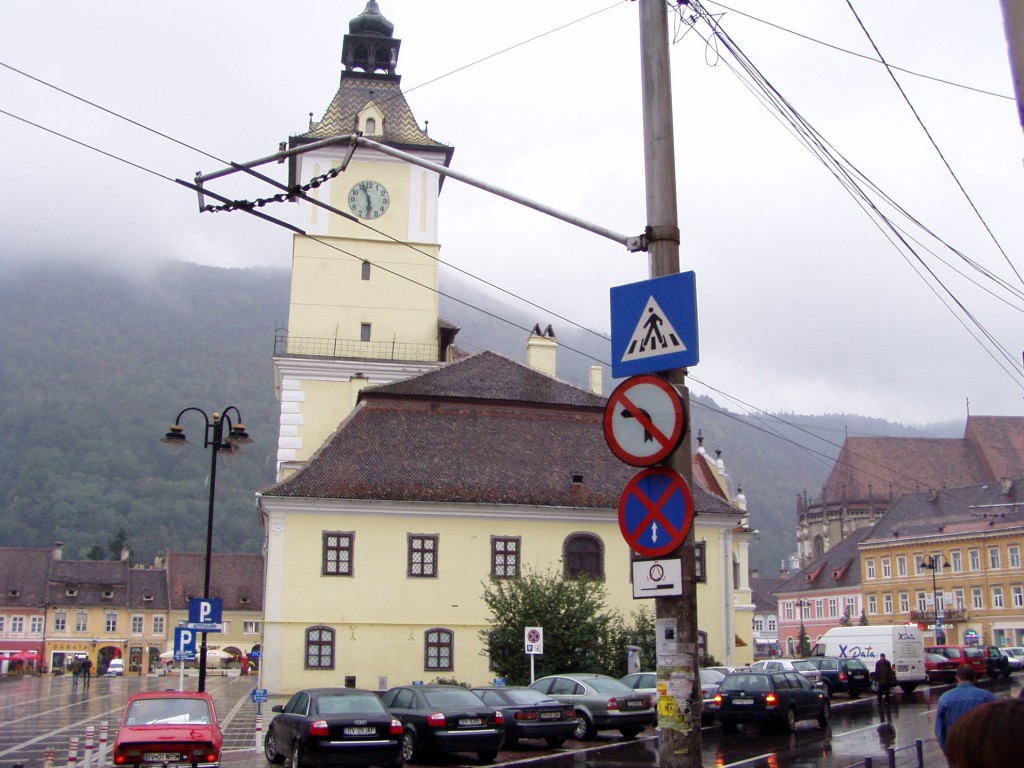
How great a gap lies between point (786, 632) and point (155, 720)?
101 metres

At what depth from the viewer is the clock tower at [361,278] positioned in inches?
2119

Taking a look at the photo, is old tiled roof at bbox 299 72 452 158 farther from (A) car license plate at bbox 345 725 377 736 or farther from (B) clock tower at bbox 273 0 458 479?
(A) car license plate at bbox 345 725 377 736

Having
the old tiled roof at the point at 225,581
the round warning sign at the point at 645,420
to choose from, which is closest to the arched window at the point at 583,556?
the round warning sign at the point at 645,420

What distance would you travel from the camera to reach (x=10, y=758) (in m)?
24.3

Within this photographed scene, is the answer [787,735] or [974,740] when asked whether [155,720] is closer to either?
[787,735]

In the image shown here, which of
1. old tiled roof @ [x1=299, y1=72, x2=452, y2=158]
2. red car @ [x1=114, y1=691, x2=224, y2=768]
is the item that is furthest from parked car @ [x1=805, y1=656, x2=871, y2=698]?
old tiled roof @ [x1=299, y1=72, x2=452, y2=158]

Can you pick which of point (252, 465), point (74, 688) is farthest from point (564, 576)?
point (252, 465)

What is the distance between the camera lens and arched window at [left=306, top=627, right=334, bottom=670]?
39.5 m

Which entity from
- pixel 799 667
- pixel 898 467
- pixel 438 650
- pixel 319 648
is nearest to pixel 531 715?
pixel 438 650

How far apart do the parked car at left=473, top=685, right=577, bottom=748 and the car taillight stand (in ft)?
18.2

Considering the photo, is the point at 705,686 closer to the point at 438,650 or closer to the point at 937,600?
the point at 438,650

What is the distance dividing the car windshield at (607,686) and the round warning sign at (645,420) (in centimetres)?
2084

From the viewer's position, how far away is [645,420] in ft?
24.8

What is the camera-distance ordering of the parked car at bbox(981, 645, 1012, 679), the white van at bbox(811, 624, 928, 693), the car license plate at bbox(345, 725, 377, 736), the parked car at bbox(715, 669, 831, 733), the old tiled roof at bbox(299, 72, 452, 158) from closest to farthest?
the car license plate at bbox(345, 725, 377, 736)
the parked car at bbox(715, 669, 831, 733)
the white van at bbox(811, 624, 928, 693)
the parked car at bbox(981, 645, 1012, 679)
the old tiled roof at bbox(299, 72, 452, 158)
